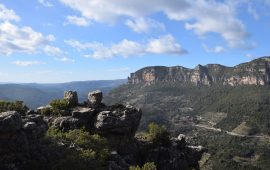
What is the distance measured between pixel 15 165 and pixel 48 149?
23.2ft

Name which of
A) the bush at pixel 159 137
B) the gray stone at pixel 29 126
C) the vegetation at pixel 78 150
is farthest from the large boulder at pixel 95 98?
the gray stone at pixel 29 126

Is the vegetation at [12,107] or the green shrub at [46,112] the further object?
the green shrub at [46,112]

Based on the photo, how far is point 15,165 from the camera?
159ft

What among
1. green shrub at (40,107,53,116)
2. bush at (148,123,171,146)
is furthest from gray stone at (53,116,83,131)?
bush at (148,123,171,146)

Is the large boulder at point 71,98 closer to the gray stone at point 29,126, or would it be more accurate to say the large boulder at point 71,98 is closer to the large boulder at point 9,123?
the gray stone at point 29,126

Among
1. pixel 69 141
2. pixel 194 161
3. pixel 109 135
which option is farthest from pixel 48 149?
pixel 194 161

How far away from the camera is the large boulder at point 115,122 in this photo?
2864 inches

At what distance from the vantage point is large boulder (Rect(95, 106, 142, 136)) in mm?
72750

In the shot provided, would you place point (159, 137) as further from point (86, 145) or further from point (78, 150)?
point (78, 150)

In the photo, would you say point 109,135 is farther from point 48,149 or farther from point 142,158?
point 48,149

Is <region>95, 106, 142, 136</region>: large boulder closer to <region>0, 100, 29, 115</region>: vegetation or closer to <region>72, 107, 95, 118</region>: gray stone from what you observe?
<region>72, 107, 95, 118</region>: gray stone

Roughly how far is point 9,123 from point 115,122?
1078 inches

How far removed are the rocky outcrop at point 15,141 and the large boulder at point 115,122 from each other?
67.8 ft

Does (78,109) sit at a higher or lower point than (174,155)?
higher
